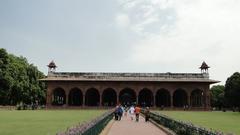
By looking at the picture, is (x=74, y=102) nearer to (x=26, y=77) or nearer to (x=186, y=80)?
(x=26, y=77)

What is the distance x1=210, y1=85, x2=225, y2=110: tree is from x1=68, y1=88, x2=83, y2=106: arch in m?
33.3

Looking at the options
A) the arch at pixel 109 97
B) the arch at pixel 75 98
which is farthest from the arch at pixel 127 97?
the arch at pixel 75 98

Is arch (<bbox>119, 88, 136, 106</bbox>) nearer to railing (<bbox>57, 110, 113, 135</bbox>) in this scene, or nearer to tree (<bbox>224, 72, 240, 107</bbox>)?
tree (<bbox>224, 72, 240, 107</bbox>)

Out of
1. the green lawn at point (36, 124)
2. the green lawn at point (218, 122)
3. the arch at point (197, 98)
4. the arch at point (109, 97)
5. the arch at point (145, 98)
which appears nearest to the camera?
the green lawn at point (36, 124)

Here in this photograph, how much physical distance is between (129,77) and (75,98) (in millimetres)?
11058

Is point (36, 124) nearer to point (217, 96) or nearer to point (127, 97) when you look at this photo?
point (127, 97)

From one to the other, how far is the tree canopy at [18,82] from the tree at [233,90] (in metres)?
33.8

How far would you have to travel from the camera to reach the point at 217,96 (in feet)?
281

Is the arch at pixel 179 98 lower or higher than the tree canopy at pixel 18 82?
lower

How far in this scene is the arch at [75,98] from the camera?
59550mm

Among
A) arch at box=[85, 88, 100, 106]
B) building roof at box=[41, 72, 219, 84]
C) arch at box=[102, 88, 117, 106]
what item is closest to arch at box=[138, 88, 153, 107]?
arch at box=[102, 88, 117, 106]

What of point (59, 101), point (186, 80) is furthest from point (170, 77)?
point (59, 101)

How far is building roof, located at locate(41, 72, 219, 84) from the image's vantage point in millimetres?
54438

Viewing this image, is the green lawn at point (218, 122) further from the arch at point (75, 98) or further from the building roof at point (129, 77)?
the arch at point (75, 98)
